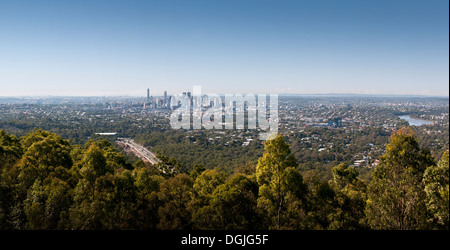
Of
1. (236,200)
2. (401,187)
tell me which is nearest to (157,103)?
(236,200)

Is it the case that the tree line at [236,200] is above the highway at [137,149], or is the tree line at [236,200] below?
above

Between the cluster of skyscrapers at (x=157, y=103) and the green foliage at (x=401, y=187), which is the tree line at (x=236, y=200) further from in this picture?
the cluster of skyscrapers at (x=157, y=103)

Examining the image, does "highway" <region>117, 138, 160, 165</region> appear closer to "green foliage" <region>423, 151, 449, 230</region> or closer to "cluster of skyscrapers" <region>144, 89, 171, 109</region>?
"cluster of skyscrapers" <region>144, 89, 171, 109</region>

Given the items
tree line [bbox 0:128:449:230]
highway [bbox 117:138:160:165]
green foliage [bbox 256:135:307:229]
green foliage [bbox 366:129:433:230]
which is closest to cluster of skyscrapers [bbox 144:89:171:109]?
highway [bbox 117:138:160:165]

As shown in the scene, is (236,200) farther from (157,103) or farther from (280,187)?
(157,103)

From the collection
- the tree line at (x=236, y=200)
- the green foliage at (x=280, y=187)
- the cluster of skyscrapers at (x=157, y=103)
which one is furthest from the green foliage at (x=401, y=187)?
the cluster of skyscrapers at (x=157, y=103)

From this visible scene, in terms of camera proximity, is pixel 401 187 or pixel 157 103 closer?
pixel 401 187
